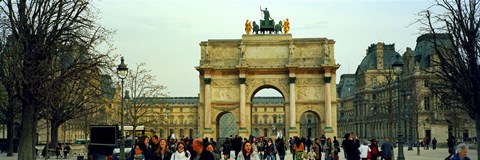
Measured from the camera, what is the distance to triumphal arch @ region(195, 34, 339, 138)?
67188 millimetres

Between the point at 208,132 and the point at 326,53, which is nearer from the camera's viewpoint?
the point at 326,53

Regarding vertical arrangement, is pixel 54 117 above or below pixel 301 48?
below

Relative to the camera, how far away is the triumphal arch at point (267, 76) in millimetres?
67188

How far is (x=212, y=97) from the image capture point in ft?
225

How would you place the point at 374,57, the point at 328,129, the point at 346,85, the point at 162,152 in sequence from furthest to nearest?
1. the point at 346,85
2. the point at 374,57
3. the point at 328,129
4. the point at 162,152

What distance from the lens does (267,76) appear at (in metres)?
68.0

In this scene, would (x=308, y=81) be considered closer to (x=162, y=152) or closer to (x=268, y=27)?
(x=268, y=27)

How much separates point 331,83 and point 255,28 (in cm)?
969

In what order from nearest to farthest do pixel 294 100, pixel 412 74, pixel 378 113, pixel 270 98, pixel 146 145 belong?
pixel 146 145
pixel 294 100
pixel 412 74
pixel 378 113
pixel 270 98

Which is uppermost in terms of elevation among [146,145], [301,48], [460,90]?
[301,48]

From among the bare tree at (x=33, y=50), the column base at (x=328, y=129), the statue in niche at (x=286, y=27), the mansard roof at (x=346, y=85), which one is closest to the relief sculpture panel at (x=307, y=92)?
the column base at (x=328, y=129)

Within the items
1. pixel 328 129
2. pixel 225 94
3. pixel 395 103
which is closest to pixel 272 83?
pixel 225 94

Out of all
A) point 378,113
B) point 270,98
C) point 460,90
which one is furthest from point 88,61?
point 270,98

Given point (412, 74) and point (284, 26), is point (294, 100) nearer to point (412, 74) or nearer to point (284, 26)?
point (284, 26)
